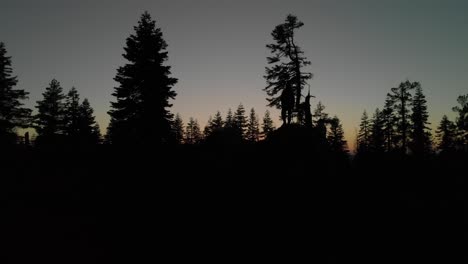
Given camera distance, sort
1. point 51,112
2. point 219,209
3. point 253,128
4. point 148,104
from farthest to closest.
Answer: point 253,128 < point 51,112 < point 148,104 < point 219,209

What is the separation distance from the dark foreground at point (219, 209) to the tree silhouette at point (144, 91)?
5.29m

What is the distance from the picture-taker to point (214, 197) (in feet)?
44.5

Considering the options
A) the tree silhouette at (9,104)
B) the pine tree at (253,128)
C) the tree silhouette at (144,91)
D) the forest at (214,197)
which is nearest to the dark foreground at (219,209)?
the forest at (214,197)

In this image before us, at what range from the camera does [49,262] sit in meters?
9.28

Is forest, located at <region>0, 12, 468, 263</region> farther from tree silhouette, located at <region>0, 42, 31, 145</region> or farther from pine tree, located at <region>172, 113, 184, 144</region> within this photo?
tree silhouette, located at <region>0, 42, 31, 145</region>

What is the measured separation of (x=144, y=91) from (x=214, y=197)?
14093mm

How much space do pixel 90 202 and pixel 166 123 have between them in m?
12.1

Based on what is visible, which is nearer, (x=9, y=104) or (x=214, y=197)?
(x=214, y=197)

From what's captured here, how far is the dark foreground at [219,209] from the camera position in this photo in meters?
10.4

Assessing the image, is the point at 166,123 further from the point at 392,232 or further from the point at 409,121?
the point at 409,121

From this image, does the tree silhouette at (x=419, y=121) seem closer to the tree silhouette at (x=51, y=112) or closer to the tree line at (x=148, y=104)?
the tree line at (x=148, y=104)

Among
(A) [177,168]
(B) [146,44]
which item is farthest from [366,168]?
(B) [146,44]

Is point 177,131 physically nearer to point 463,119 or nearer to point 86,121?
point 86,121

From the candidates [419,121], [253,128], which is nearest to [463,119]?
[419,121]
